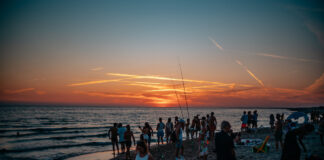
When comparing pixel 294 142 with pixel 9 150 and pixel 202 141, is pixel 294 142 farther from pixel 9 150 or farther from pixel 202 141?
pixel 9 150

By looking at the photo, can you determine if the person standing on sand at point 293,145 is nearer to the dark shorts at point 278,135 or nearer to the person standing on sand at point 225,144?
the person standing on sand at point 225,144

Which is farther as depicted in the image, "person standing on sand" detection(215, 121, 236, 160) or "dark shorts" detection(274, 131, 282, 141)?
"dark shorts" detection(274, 131, 282, 141)

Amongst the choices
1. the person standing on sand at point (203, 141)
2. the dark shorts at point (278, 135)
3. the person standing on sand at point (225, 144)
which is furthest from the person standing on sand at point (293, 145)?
the dark shorts at point (278, 135)

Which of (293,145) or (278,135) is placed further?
(278,135)

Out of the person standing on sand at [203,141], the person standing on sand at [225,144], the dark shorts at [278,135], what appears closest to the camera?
the person standing on sand at [225,144]

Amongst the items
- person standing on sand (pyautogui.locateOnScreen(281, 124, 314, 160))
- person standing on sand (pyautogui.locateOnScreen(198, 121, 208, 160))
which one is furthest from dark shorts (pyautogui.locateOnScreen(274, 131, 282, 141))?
person standing on sand (pyautogui.locateOnScreen(281, 124, 314, 160))

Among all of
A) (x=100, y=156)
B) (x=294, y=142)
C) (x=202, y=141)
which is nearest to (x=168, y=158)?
(x=202, y=141)

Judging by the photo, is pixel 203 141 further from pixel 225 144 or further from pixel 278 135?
pixel 278 135

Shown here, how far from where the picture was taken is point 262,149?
430 inches

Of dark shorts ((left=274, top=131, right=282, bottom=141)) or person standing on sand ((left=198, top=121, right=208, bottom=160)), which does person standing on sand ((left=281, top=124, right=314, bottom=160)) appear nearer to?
person standing on sand ((left=198, top=121, right=208, bottom=160))

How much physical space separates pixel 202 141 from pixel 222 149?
4.09m

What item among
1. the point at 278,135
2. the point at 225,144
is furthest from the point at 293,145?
the point at 278,135

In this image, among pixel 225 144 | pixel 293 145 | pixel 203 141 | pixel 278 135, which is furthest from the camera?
pixel 278 135

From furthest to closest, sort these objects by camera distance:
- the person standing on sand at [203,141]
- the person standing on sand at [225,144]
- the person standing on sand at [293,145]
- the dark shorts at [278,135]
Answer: the dark shorts at [278,135]
the person standing on sand at [203,141]
the person standing on sand at [293,145]
the person standing on sand at [225,144]
